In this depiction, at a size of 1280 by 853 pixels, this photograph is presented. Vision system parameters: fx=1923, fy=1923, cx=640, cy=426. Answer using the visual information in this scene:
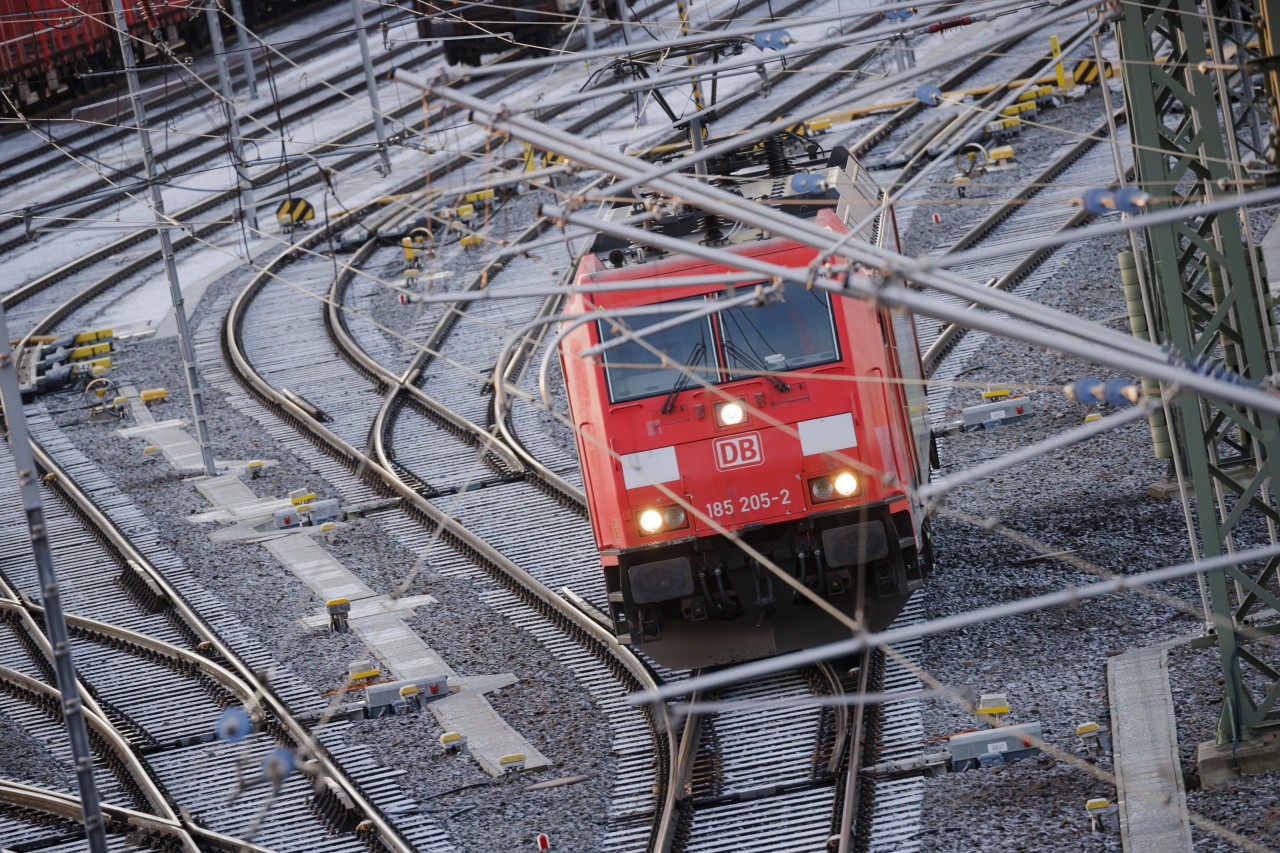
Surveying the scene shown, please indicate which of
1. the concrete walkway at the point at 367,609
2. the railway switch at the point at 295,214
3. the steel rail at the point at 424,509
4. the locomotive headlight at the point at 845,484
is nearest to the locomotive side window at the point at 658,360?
the locomotive headlight at the point at 845,484

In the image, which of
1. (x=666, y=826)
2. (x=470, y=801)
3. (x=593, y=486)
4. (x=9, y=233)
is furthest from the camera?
(x=9, y=233)

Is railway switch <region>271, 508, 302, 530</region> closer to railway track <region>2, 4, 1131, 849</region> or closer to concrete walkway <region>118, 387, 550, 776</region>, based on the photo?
concrete walkway <region>118, 387, 550, 776</region>

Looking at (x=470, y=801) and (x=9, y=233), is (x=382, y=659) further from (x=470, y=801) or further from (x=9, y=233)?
(x=9, y=233)

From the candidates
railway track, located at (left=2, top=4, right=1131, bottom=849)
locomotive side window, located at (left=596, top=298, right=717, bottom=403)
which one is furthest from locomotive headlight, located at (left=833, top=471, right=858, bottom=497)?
railway track, located at (left=2, top=4, right=1131, bottom=849)

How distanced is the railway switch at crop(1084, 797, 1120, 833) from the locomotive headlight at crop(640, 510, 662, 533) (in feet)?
11.6

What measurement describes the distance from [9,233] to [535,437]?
1867 centimetres

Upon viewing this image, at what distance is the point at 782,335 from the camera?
42.1ft

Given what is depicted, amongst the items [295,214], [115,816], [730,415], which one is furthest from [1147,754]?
[295,214]

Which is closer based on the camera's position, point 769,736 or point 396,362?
point 769,736

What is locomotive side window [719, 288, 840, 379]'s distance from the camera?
1273 cm

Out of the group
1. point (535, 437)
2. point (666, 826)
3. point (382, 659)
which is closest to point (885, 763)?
point (666, 826)

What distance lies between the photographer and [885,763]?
11.7 metres

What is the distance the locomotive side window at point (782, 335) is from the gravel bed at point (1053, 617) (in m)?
2.27

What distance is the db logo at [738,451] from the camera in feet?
41.5
